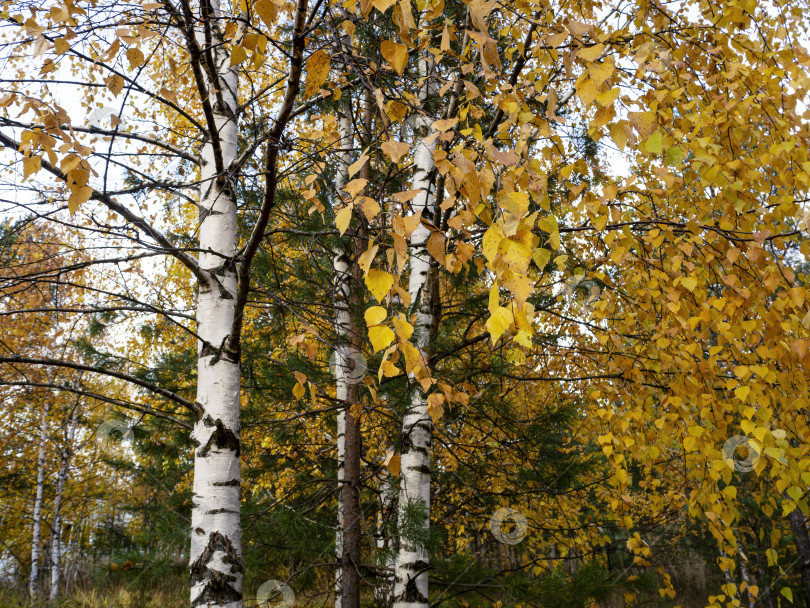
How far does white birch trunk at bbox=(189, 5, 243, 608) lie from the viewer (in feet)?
7.28

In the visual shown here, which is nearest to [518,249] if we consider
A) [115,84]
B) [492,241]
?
[492,241]

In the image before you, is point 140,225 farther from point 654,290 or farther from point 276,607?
point 276,607

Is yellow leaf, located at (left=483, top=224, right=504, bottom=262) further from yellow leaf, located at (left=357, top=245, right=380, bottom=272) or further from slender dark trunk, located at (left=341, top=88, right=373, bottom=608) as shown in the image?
slender dark trunk, located at (left=341, top=88, right=373, bottom=608)

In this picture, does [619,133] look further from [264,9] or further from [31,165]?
[31,165]

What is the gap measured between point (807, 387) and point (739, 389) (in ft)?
1.25

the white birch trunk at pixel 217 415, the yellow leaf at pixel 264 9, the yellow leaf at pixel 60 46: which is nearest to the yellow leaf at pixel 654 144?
the yellow leaf at pixel 264 9

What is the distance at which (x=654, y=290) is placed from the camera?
2.86 metres

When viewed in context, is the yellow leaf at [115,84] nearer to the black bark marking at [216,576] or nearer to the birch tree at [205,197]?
the birch tree at [205,197]

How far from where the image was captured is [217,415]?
2406 mm

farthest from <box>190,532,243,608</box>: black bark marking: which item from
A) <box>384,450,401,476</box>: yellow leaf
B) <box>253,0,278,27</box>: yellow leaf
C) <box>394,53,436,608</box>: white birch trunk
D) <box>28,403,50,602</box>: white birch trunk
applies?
<box>28,403,50,602</box>: white birch trunk

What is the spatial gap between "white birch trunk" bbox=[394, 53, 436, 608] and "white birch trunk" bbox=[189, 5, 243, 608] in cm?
100

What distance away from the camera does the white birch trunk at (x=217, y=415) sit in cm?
222

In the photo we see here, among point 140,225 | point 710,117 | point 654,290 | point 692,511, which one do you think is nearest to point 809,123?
point 710,117

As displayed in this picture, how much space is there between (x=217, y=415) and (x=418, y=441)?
1.30 meters
